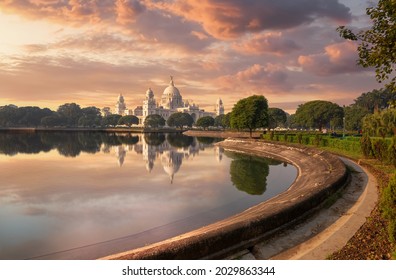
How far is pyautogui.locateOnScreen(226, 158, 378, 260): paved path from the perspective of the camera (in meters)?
9.01

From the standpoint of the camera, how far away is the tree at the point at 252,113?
2857 inches

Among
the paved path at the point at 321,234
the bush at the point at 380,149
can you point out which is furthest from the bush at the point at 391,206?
the bush at the point at 380,149

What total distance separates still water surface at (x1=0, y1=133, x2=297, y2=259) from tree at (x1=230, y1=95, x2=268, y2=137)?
124 ft

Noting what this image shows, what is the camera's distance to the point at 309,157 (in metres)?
35.8

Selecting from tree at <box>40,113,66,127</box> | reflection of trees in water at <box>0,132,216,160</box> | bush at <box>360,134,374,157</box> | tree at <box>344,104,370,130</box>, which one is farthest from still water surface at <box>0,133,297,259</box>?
tree at <box>40,113,66,127</box>

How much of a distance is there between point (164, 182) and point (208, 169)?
8.90m

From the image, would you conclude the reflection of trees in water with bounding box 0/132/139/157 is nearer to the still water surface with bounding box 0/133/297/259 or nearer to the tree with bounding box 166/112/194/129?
the still water surface with bounding box 0/133/297/259

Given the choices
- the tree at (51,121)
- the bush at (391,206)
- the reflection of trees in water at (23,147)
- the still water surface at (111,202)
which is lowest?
the still water surface at (111,202)

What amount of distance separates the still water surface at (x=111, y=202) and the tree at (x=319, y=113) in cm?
6356

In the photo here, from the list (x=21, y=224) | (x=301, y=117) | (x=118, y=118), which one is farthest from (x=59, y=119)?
(x=21, y=224)

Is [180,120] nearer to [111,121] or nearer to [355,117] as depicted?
[111,121]

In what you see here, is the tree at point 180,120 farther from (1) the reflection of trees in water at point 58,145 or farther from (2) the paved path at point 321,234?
(2) the paved path at point 321,234

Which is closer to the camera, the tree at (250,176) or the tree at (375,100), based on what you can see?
the tree at (250,176)

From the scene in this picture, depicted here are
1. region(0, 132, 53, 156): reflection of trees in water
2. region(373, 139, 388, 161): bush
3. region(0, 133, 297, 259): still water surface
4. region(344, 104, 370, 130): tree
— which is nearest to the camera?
region(0, 133, 297, 259): still water surface
